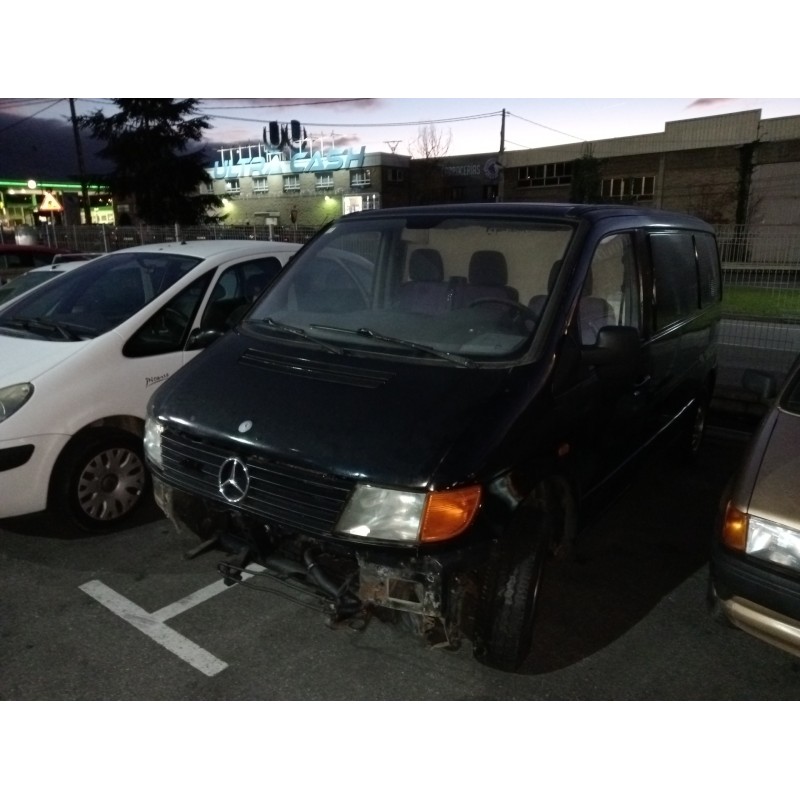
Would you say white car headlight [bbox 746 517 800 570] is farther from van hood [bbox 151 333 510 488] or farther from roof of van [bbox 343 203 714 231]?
roof of van [bbox 343 203 714 231]

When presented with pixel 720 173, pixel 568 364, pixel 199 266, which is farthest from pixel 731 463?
pixel 720 173

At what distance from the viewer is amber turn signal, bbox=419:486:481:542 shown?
2160 mm

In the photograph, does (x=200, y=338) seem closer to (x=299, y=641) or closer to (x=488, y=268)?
(x=488, y=268)

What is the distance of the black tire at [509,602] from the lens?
249 centimetres

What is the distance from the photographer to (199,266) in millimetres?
4418

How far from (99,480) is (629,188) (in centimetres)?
3582

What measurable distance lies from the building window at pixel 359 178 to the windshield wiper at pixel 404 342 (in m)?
46.0

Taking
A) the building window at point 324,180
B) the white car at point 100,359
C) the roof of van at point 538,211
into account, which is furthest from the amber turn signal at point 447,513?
the building window at point 324,180

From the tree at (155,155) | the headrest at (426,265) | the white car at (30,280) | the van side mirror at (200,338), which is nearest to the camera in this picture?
the headrest at (426,265)

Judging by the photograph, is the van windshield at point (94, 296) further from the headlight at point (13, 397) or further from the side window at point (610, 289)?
the side window at point (610, 289)

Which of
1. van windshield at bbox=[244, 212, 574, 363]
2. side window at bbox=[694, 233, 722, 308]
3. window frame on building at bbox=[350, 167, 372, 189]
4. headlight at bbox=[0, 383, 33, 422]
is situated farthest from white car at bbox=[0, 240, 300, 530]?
window frame on building at bbox=[350, 167, 372, 189]

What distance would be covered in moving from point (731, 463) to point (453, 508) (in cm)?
404

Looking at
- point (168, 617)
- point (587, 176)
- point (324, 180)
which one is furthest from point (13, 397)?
point (324, 180)

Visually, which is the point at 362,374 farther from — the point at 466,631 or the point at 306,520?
the point at 466,631
